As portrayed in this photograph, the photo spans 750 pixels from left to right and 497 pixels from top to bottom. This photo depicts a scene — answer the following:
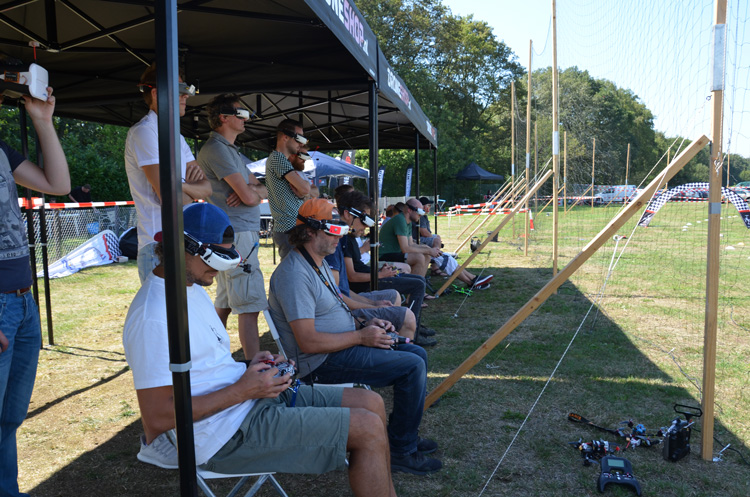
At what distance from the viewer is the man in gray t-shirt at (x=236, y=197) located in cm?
357

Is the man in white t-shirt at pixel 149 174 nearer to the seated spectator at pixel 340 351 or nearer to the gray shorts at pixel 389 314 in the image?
the seated spectator at pixel 340 351

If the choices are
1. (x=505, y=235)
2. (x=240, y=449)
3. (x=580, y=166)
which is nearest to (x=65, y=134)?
(x=505, y=235)

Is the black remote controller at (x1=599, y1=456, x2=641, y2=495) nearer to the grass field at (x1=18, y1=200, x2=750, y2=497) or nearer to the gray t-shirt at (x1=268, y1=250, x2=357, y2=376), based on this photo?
the grass field at (x1=18, y1=200, x2=750, y2=497)

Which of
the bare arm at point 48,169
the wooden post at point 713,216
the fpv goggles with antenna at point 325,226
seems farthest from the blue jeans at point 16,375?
the wooden post at point 713,216

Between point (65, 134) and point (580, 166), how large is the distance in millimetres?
23026

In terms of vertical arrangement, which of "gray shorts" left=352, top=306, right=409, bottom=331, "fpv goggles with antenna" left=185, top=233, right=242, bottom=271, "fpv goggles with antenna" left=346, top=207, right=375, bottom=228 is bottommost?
"gray shorts" left=352, top=306, right=409, bottom=331

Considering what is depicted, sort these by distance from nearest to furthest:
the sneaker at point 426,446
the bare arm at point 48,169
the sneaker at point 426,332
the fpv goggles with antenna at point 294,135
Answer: the bare arm at point 48,169
the sneaker at point 426,446
the fpv goggles with antenna at point 294,135
the sneaker at point 426,332

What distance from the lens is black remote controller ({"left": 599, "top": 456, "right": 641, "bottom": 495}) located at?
107 inches

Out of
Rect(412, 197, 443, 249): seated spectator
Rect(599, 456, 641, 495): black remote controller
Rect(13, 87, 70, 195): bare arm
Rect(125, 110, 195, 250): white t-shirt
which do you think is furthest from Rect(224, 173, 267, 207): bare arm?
Rect(412, 197, 443, 249): seated spectator

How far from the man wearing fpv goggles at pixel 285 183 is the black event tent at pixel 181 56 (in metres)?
0.52

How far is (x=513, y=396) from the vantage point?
396cm

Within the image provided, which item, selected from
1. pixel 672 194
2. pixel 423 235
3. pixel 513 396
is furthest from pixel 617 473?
pixel 423 235

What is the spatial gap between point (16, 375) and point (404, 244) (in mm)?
4797

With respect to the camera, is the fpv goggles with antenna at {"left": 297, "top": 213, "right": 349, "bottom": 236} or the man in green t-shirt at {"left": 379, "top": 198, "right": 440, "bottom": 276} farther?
the man in green t-shirt at {"left": 379, "top": 198, "right": 440, "bottom": 276}
